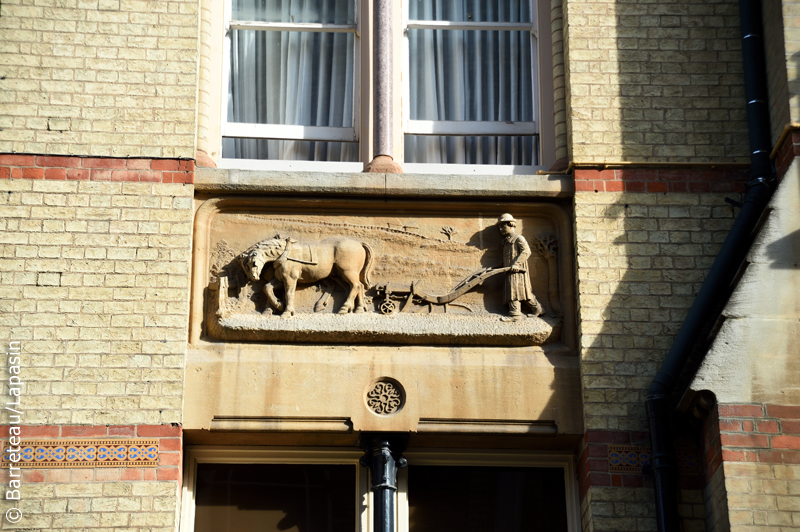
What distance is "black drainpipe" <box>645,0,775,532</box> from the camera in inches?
295

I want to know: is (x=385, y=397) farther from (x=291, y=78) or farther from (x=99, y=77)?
(x=99, y=77)

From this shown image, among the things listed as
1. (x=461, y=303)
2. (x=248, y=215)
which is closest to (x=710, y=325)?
(x=461, y=303)

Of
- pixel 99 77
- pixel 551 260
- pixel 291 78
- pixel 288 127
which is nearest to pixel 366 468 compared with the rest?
pixel 551 260

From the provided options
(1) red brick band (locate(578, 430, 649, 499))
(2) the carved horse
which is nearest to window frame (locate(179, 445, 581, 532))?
(1) red brick band (locate(578, 430, 649, 499))

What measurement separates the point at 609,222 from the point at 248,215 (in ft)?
8.13

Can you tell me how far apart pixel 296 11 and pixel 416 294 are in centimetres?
268

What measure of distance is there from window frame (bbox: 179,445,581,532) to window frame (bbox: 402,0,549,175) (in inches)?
84.3

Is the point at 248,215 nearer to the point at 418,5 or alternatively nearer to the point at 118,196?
the point at 118,196

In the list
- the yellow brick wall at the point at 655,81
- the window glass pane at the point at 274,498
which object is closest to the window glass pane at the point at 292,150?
the yellow brick wall at the point at 655,81

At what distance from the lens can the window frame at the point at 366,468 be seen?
25.8 ft

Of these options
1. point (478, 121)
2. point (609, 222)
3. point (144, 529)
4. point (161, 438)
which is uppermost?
point (478, 121)

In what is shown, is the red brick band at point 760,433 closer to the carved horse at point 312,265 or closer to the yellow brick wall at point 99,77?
→ the carved horse at point 312,265

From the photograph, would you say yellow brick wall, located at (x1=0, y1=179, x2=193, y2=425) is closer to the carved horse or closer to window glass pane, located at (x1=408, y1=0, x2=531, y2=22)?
the carved horse

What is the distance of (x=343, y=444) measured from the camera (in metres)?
8.04
